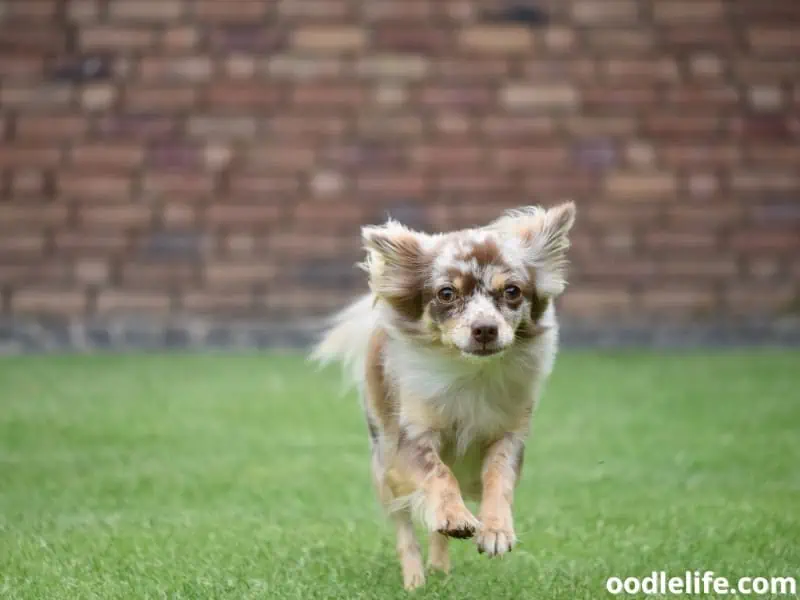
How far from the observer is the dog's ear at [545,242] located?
5.08 metres

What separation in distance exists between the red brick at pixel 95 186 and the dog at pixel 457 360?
24.7 ft

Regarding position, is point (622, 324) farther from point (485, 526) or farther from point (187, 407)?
point (485, 526)

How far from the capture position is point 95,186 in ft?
41.1

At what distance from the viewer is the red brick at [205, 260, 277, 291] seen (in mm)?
12477

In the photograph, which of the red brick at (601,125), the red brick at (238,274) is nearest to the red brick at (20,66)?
the red brick at (238,274)

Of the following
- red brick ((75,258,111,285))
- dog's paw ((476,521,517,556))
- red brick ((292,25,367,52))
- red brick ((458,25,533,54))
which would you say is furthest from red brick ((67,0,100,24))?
dog's paw ((476,521,517,556))

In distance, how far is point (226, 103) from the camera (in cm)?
1251

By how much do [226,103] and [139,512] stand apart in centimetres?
647

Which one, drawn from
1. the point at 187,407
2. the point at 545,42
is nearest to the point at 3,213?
the point at 187,407

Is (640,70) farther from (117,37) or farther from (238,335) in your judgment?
(117,37)

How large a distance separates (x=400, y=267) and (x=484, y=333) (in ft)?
1.58

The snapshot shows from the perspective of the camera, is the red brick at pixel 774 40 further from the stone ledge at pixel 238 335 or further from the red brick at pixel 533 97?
the stone ledge at pixel 238 335

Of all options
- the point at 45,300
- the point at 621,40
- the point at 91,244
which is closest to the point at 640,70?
the point at 621,40

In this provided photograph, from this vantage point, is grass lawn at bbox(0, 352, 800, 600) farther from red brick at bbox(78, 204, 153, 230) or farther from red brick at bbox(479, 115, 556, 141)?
red brick at bbox(479, 115, 556, 141)
